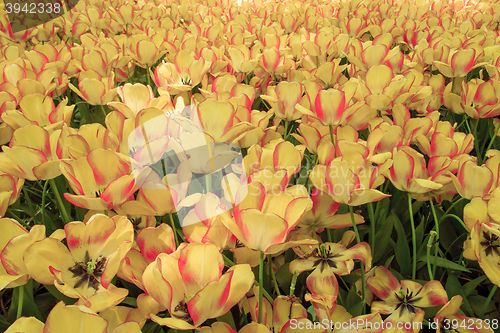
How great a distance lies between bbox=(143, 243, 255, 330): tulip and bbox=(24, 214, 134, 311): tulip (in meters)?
0.07

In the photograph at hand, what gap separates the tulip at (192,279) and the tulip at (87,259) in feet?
0.23

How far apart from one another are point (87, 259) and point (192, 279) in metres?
0.22

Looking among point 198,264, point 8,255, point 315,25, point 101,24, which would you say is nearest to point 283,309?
point 198,264

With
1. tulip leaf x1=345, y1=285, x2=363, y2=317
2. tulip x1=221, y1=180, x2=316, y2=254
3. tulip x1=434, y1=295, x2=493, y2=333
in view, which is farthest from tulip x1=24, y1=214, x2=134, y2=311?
tulip x1=434, y1=295, x2=493, y2=333

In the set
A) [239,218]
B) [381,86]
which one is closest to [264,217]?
[239,218]

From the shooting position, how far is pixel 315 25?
2.26m

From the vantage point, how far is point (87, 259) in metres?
0.60

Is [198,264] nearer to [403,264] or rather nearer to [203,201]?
[203,201]

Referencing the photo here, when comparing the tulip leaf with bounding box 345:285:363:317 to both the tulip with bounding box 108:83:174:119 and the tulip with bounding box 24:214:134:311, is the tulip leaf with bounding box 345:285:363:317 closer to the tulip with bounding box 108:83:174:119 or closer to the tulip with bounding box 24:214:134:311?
the tulip with bounding box 24:214:134:311

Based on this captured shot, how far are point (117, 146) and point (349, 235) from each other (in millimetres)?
567

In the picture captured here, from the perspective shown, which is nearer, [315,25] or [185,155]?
[185,155]

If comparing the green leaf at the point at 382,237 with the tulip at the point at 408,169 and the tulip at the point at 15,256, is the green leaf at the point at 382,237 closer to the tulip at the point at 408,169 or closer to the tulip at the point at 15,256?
the tulip at the point at 408,169

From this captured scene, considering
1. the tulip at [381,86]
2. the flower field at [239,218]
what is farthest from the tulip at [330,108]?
the tulip at [381,86]

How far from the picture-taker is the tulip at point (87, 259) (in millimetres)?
522
